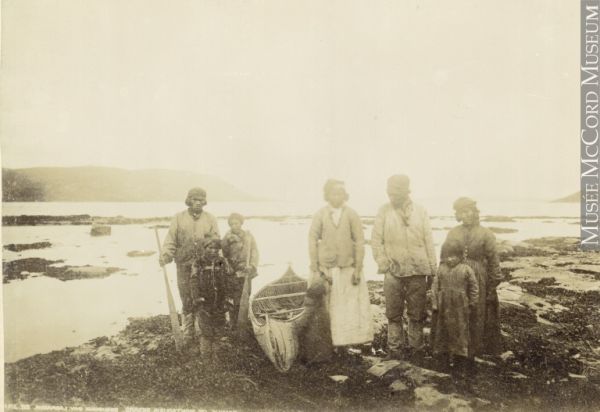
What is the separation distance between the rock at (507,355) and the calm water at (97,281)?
1.29m

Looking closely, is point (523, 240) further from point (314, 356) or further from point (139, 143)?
point (139, 143)

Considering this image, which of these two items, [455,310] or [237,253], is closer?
[455,310]

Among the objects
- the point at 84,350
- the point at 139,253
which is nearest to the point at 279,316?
the point at 139,253

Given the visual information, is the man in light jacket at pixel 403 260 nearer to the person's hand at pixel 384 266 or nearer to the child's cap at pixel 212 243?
the person's hand at pixel 384 266

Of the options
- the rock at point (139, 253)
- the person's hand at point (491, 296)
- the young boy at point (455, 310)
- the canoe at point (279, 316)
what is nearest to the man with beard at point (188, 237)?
the rock at point (139, 253)

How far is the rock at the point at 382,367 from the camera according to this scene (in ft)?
14.6

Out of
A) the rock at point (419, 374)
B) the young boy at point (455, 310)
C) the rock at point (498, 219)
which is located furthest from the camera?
the rock at point (498, 219)

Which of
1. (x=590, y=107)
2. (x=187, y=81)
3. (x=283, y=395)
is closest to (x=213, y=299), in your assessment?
(x=283, y=395)

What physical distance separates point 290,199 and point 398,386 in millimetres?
2315

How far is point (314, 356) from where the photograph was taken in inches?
176

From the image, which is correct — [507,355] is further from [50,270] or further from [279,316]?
[50,270]

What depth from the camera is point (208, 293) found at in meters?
4.79

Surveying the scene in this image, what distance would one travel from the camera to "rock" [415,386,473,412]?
425 cm

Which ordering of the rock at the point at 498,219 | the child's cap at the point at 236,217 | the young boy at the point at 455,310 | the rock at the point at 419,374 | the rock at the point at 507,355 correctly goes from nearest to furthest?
1. the young boy at the point at 455,310
2. the rock at the point at 419,374
3. the rock at the point at 507,355
4. the rock at the point at 498,219
5. the child's cap at the point at 236,217
